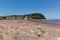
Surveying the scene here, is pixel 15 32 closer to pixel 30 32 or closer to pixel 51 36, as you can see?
pixel 30 32

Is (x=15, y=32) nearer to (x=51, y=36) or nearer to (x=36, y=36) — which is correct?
(x=36, y=36)

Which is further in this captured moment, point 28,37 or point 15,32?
point 15,32

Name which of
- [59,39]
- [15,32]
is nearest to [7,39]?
[15,32]

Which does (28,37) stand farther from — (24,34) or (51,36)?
(51,36)

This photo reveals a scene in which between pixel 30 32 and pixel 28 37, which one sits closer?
pixel 28 37

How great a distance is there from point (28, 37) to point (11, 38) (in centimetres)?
71

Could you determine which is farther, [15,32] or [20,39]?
[15,32]

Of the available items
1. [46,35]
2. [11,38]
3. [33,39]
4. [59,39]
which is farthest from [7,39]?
[59,39]

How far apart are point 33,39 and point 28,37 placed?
0.73ft

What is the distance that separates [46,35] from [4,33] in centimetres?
182

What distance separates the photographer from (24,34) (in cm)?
632

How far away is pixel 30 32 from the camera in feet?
21.6

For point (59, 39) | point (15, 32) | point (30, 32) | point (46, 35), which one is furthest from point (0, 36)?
point (59, 39)

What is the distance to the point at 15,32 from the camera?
258 inches
